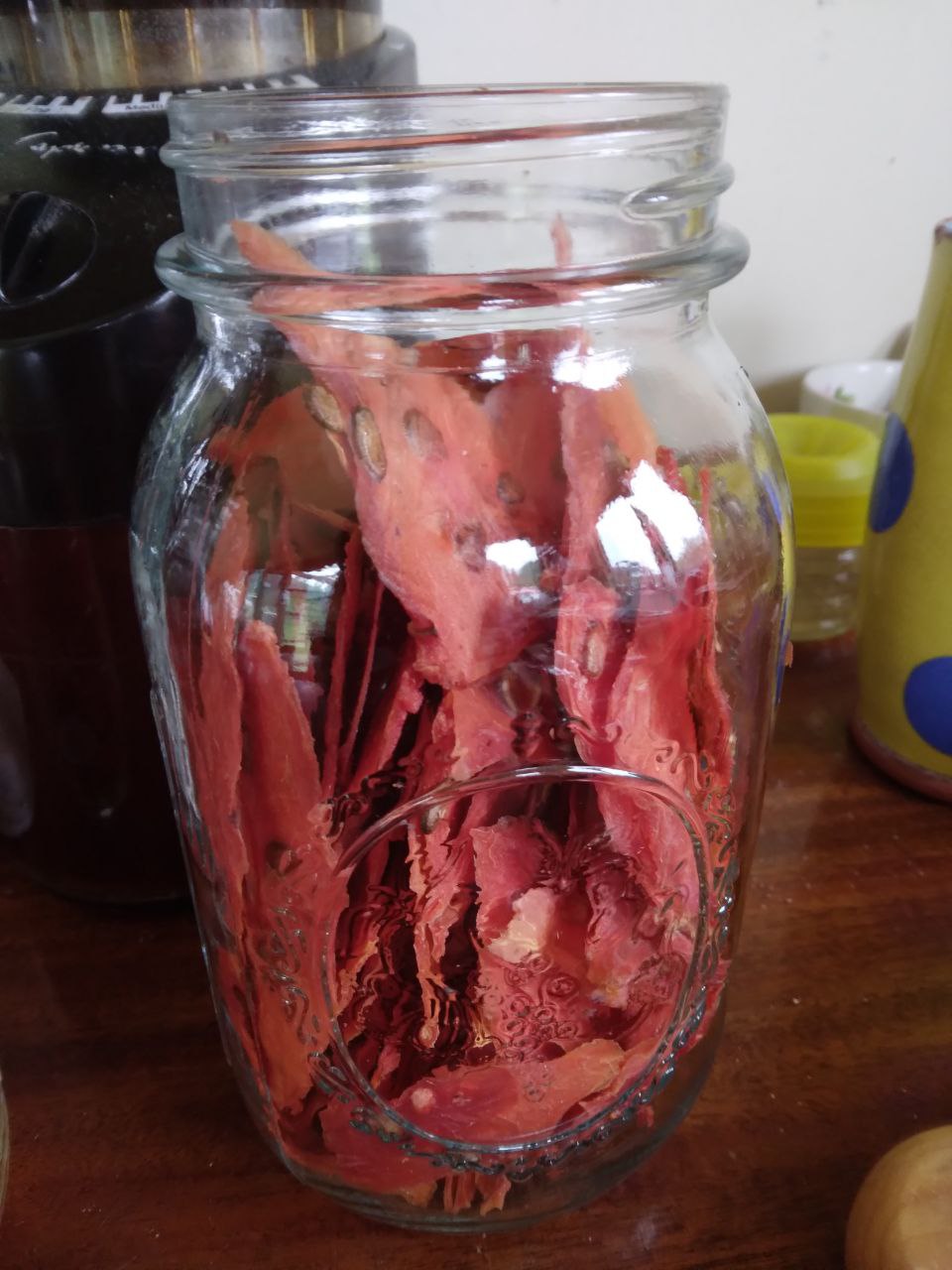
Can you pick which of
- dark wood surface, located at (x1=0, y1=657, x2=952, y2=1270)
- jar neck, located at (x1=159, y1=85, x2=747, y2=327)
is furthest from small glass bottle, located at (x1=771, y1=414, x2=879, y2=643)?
jar neck, located at (x1=159, y1=85, x2=747, y2=327)

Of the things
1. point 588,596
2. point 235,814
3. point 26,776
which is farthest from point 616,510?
point 26,776

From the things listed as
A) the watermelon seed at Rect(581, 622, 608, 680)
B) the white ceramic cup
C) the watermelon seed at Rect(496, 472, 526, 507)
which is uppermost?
the watermelon seed at Rect(496, 472, 526, 507)

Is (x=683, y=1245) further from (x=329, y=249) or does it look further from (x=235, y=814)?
(x=329, y=249)

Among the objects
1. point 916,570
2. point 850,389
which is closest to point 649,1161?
point 916,570

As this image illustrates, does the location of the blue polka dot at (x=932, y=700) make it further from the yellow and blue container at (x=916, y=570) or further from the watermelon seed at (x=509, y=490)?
the watermelon seed at (x=509, y=490)

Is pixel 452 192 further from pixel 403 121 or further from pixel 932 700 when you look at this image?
pixel 932 700

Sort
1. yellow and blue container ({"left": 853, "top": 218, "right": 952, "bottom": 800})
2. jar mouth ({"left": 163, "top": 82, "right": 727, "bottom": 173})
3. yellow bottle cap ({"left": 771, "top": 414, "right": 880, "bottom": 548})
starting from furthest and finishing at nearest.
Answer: yellow bottle cap ({"left": 771, "top": 414, "right": 880, "bottom": 548})
yellow and blue container ({"left": 853, "top": 218, "right": 952, "bottom": 800})
jar mouth ({"left": 163, "top": 82, "right": 727, "bottom": 173})

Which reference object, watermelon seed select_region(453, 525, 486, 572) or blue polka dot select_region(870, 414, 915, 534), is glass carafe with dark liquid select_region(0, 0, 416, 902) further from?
blue polka dot select_region(870, 414, 915, 534)

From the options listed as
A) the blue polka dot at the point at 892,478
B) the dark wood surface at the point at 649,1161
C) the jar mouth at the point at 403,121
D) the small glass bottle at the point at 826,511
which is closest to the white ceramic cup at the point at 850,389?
the small glass bottle at the point at 826,511
